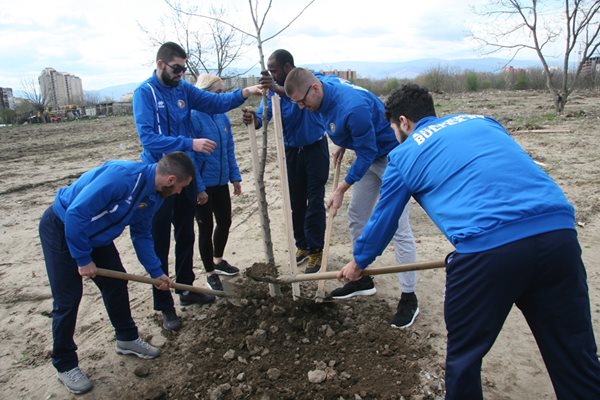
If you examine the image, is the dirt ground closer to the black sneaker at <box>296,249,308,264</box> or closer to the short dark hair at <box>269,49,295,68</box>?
the black sneaker at <box>296,249,308,264</box>

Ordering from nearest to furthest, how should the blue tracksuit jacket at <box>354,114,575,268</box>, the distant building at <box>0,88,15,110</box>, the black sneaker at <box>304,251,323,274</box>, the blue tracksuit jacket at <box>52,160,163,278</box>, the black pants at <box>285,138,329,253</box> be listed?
the blue tracksuit jacket at <box>354,114,575,268</box> < the blue tracksuit jacket at <box>52,160,163,278</box> < the black pants at <box>285,138,329,253</box> < the black sneaker at <box>304,251,323,274</box> < the distant building at <box>0,88,15,110</box>

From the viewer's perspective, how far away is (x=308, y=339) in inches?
133

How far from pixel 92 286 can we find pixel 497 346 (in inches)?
149

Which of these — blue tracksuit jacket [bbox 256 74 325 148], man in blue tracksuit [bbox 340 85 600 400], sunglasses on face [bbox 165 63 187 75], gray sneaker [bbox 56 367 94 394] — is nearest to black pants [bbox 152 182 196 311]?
gray sneaker [bbox 56 367 94 394]

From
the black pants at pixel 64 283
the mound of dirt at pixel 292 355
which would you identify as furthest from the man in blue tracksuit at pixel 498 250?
the black pants at pixel 64 283

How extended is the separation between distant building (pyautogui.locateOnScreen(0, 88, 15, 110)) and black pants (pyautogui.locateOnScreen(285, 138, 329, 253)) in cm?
3302

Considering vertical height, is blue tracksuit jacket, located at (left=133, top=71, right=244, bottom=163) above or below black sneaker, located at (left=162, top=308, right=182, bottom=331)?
above

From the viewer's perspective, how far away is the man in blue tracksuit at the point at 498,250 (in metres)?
1.84

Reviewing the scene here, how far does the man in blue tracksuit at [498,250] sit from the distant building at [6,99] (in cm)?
3548

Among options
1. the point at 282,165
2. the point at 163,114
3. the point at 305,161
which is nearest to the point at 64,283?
the point at 163,114

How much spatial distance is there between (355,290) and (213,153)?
1777 millimetres

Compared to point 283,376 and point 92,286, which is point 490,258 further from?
point 92,286

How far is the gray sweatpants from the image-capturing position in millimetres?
3514

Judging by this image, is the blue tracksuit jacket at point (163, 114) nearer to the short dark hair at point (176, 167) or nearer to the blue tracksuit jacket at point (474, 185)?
the short dark hair at point (176, 167)
